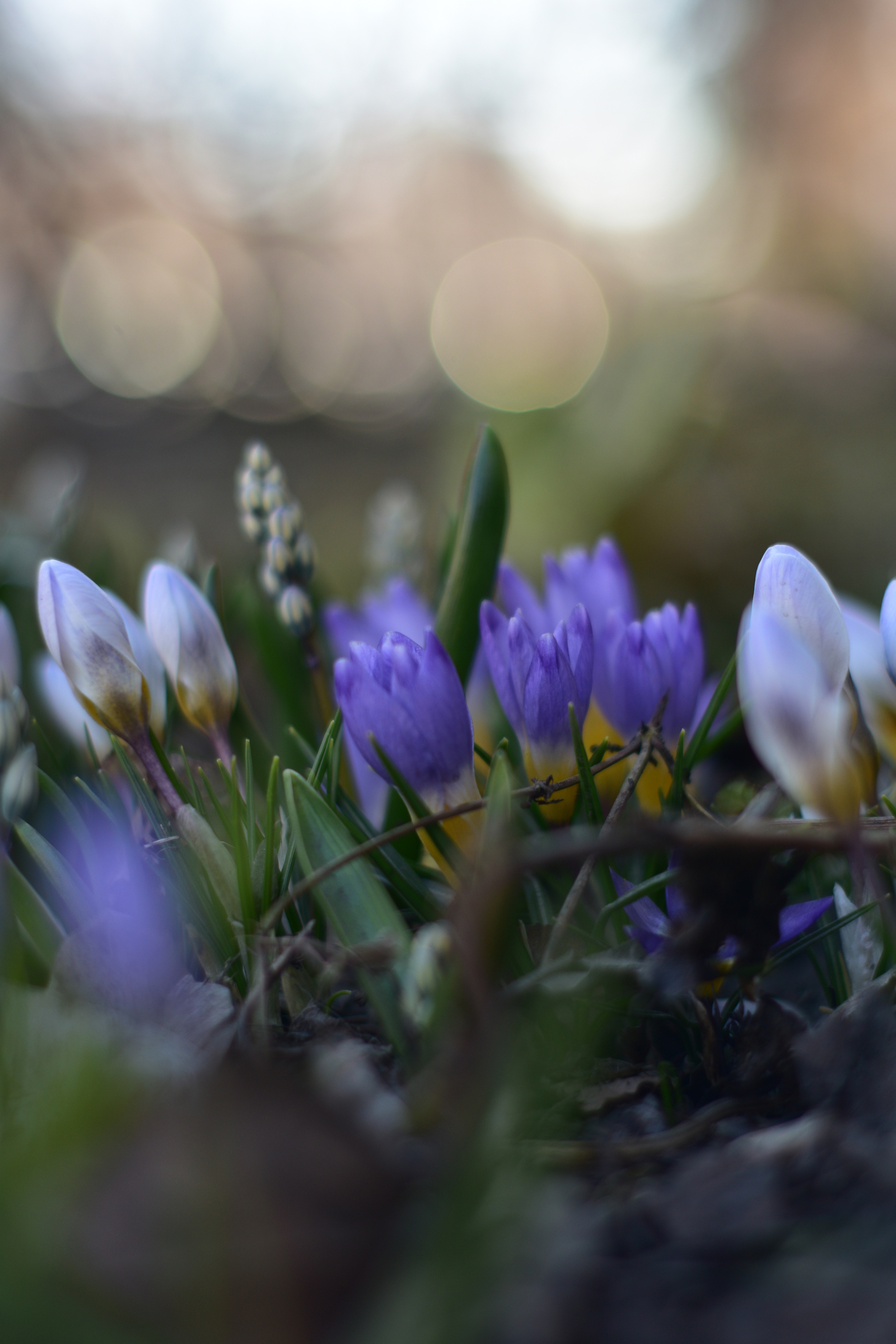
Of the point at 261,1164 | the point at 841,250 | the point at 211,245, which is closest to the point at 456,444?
the point at 841,250

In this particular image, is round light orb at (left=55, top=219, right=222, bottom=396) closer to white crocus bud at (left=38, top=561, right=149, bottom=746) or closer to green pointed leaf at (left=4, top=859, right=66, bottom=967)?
white crocus bud at (left=38, top=561, right=149, bottom=746)

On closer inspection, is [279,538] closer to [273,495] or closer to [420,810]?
[273,495]

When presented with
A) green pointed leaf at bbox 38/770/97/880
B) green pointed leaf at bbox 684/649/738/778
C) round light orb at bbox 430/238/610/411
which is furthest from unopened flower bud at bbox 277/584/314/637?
round light orb at bbox 430/238/610/411

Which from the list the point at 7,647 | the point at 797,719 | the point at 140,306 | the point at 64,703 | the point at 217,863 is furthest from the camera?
the point at 140,306

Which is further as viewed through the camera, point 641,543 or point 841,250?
point 841,250

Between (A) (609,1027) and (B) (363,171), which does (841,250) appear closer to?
(B) (363,171)

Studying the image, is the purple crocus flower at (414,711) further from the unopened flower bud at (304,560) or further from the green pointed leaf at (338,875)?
the unopened flower bud at (304,560)

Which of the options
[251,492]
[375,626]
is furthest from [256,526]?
[375,626]
